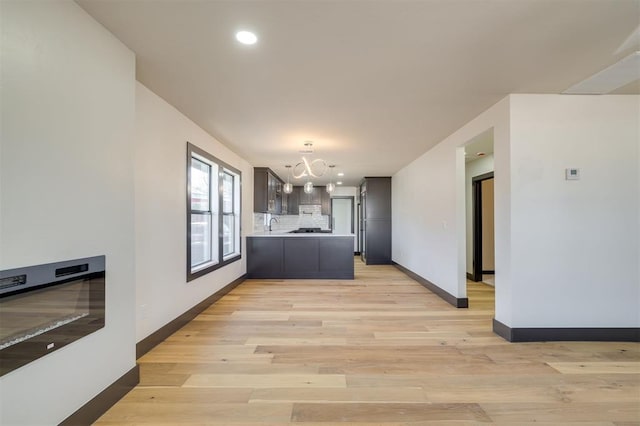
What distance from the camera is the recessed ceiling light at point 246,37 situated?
1.79 metres

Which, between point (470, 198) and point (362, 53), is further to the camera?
point (470, 198)

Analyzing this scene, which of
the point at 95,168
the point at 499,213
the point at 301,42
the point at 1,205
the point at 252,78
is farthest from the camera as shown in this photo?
the point at 499,213

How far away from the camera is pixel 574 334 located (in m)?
2.74

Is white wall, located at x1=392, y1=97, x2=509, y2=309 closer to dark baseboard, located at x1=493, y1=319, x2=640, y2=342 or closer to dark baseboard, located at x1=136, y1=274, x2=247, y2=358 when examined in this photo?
dark baseboard, located at x1=493, y1=319, x2=640, y2=342

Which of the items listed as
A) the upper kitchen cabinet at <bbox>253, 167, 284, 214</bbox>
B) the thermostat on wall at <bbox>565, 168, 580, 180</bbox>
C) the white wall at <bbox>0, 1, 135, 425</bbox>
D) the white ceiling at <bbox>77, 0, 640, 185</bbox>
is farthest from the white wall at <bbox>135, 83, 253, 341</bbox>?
the thermostat on wall at <bbox>565, 168, 580, 180</bbox>

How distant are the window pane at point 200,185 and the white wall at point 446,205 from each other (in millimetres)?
3461

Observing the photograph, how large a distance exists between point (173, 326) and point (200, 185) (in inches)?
72.7

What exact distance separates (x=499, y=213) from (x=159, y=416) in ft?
10.8

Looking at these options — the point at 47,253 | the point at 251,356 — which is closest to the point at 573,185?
the point at 251,356

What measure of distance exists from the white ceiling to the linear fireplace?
1.47 m

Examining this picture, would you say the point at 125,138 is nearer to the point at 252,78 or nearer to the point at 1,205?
the point at 1,205

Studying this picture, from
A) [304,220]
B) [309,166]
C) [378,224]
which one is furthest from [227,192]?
[304,220]

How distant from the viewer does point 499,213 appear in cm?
293

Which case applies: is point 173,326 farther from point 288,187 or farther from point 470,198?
point 470,198
